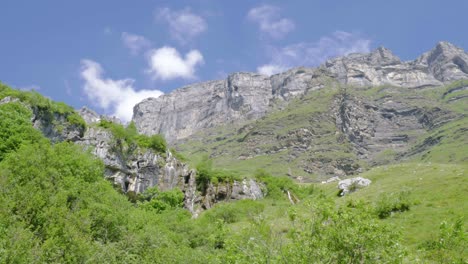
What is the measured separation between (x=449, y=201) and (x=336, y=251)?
36517 millimetres

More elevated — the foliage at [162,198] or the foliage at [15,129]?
the foliage at [15,129]

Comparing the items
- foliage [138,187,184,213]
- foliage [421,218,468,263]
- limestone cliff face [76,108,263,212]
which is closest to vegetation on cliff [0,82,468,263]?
foliage [421,218,468,263]

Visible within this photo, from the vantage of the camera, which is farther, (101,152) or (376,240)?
(101,152)

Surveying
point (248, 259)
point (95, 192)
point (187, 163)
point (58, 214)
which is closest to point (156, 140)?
point (187, 163)

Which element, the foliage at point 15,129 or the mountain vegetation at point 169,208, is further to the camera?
the foliage at point 15,129

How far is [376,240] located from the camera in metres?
15.6

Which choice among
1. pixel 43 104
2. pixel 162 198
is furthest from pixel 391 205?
pixel 43 104

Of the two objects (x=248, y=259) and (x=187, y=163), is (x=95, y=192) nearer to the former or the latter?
(x=248, y=259)

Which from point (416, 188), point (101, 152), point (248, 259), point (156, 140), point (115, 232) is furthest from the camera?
point (156, 140)

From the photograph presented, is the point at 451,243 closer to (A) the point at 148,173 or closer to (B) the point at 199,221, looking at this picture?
(B) the point at 199,221

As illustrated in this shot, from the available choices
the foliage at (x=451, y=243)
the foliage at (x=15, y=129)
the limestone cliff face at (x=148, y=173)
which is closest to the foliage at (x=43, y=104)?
the foliage at (x=15, y=129)

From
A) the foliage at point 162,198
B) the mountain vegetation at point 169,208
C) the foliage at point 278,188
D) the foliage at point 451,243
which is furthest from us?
the foliage at point 278,188

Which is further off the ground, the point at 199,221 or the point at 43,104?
the point at 43,104

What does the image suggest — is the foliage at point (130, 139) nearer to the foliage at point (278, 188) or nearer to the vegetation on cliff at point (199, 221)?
the vegetation on cliff at point (199, 221)
